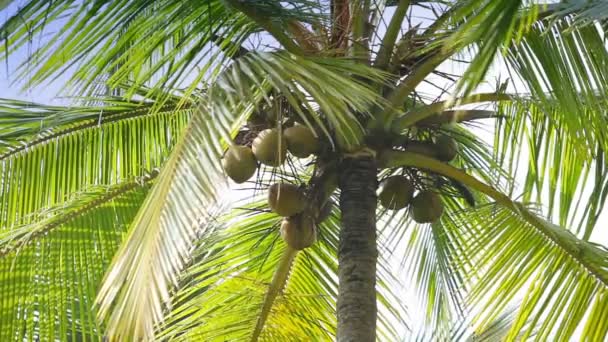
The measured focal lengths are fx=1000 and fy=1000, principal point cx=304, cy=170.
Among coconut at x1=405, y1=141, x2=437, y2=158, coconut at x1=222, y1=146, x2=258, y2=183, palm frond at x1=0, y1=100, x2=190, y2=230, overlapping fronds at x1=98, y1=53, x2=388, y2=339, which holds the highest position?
palm frond at x1=0, y1=100, x2=190, y2=230

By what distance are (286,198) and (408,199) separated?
68 centimetres

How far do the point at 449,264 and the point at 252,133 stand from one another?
2.25m

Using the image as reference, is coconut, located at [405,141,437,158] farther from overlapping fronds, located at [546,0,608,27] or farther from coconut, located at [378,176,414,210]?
overlapping fronds, located at [546,0,608,27]

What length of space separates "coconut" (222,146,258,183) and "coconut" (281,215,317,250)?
37cm

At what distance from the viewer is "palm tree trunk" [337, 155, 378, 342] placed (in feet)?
14.1

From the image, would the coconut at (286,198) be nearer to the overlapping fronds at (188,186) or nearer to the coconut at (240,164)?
the coconut at (240,164)

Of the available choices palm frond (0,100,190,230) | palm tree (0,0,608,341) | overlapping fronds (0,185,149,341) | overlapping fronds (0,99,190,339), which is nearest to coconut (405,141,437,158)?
palm tree (0,0,608,341)

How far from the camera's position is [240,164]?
434 centimetres

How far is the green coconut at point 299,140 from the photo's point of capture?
4285 mm

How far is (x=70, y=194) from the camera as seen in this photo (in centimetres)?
534

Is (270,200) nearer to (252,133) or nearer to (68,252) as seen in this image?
(252,133)

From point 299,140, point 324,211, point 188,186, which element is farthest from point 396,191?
point 188,186

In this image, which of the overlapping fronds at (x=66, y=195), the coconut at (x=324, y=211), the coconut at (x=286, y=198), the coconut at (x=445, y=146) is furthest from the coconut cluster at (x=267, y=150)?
the overlapping fronds at (x=66, y=195)

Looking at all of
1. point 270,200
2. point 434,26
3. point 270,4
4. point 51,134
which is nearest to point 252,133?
point 270,200
